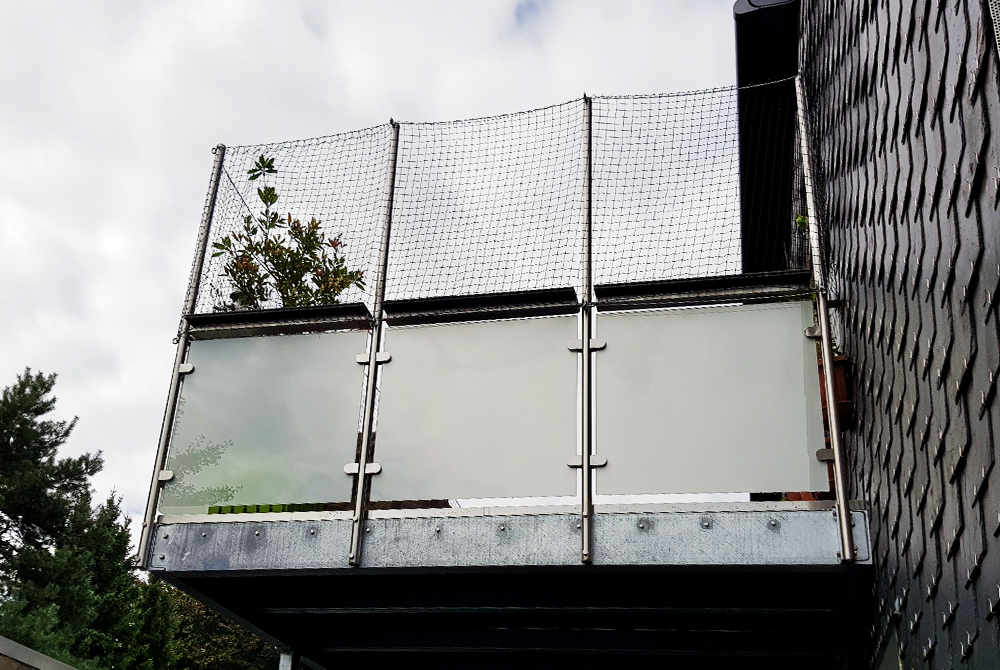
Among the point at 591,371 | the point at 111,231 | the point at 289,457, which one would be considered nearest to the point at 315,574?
the point at 289,457

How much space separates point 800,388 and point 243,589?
301 centimetres

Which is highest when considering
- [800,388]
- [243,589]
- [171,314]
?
[171,314]

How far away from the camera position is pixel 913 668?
3521 mm

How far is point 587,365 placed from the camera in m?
4.77

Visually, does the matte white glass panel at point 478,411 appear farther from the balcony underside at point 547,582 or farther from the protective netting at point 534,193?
the protective netting at point 534,193

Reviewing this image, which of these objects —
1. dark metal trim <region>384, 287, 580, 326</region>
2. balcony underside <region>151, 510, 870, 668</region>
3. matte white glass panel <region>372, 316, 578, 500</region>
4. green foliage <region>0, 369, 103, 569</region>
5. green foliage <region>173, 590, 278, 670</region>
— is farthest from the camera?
green foliage <region>0, 369, 103, 569</region>

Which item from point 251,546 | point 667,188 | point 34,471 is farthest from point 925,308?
point 34,471

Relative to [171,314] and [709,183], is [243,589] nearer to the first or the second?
[171,314]

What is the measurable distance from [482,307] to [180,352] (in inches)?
66.2

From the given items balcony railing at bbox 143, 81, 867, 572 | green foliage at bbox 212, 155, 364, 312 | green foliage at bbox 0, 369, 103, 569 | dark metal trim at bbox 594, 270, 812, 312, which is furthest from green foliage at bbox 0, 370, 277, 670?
dark metal trim at bbox 594, 270, 812, 312

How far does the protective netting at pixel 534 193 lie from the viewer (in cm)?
509

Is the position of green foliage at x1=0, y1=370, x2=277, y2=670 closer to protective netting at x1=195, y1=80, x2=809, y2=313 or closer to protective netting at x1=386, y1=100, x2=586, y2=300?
protective netting at x1=195, y1=80, x2=809, y2=313

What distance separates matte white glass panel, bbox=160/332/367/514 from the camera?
486 cm

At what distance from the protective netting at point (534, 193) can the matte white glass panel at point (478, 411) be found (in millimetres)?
291
